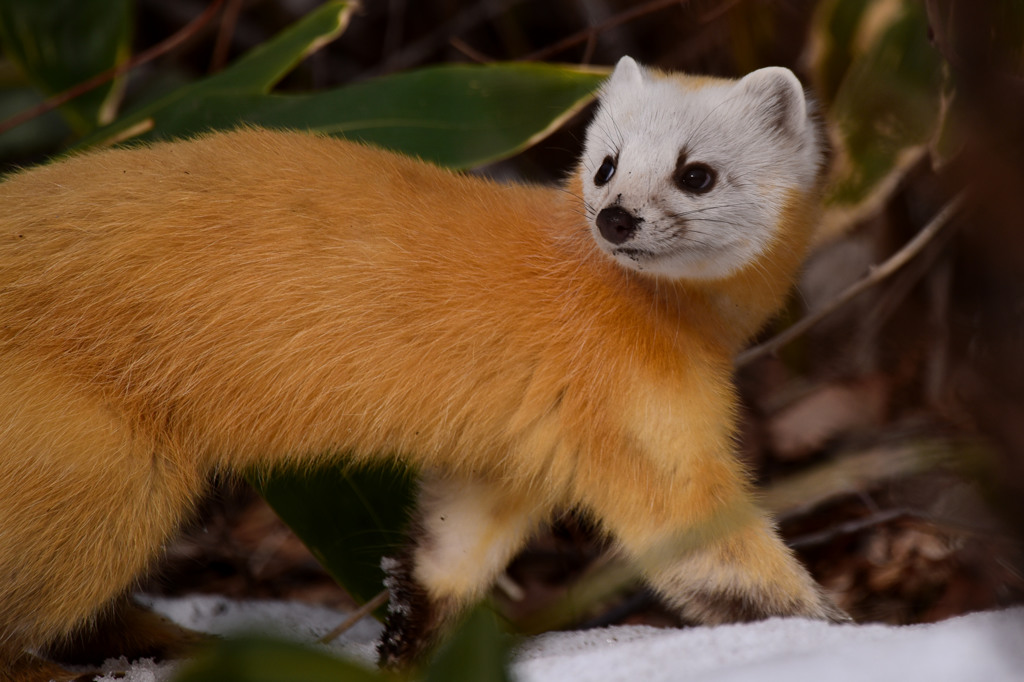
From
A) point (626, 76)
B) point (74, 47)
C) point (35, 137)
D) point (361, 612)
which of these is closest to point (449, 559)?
point (361, 612)

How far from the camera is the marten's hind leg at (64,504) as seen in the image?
3.85ft

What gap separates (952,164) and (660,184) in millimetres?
658

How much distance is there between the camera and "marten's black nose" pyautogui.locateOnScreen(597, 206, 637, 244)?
1160 mm

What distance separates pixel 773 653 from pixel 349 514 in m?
0.88

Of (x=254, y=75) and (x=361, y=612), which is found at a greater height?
(x=254, y=75)

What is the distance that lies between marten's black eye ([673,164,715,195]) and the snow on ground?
1.88 ft

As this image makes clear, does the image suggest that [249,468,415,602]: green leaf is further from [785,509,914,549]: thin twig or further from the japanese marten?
[785,509,914,549]: thin twig

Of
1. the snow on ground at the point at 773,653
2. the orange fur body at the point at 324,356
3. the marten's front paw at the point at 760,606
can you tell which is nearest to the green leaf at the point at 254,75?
the orange fur body at the point at 324,356

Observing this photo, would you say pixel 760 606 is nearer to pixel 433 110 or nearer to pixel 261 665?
pixel 261 665

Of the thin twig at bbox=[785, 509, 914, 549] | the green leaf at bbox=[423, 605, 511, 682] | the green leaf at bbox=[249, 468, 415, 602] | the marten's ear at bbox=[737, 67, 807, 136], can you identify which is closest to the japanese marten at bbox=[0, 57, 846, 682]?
the marten's ear at bbox=[737, 67, 807, 136]

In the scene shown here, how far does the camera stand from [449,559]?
5.02ft

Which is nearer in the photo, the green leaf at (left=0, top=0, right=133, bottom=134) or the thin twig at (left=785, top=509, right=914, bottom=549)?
the thin twig at (left=785, top=509, right=914, bottom=549)

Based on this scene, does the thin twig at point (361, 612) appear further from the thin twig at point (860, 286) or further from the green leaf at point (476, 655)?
the green leaf at point (476, 655)

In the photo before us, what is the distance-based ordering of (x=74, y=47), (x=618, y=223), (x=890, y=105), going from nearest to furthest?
(x=890, y=105) < (x=618, y=223) < (x=74, y=47)
